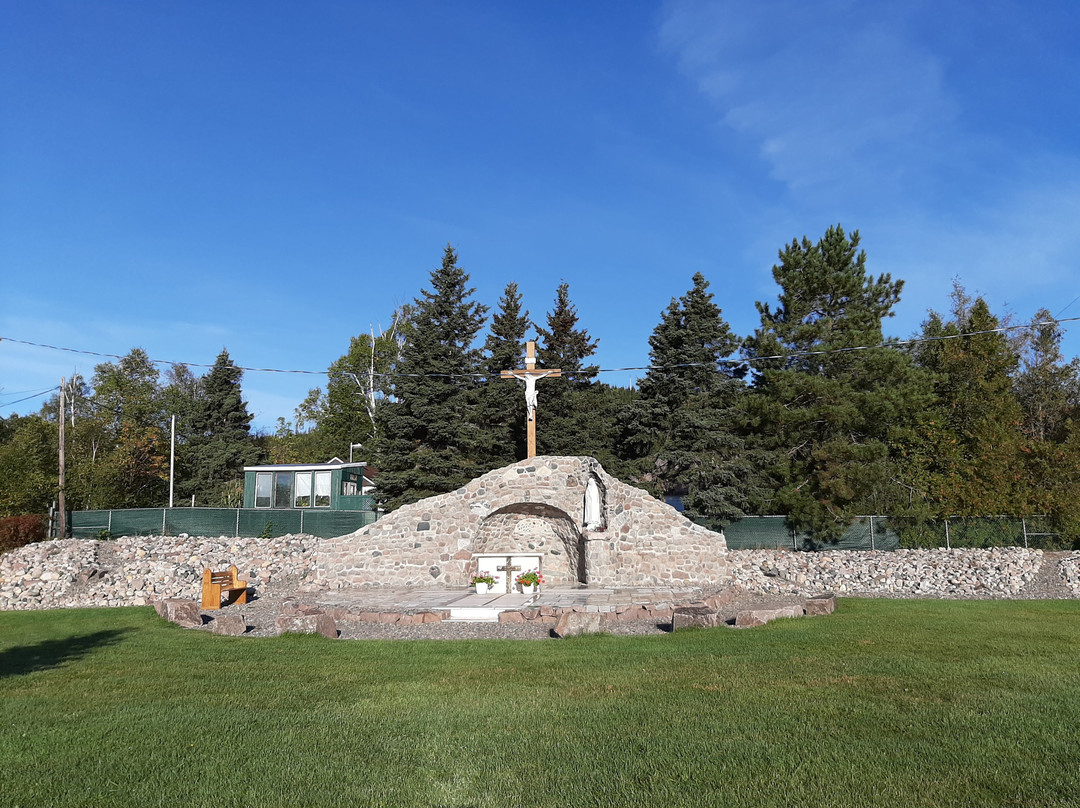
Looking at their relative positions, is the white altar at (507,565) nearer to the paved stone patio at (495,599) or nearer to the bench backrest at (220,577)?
the paved stone patio at (495,599)

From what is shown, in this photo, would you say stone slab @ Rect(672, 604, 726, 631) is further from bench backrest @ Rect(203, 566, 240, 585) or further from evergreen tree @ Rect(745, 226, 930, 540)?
evergreen tree @ Rect(745, 226, 930, 540)

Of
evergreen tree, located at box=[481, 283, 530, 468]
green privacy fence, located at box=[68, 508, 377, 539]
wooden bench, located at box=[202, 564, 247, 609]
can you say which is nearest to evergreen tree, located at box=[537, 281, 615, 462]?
evergreen tree, located at box=[481, 283, 530, 468]

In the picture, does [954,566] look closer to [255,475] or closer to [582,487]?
[582,487]

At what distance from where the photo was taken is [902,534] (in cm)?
2342

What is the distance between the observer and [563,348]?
118ft

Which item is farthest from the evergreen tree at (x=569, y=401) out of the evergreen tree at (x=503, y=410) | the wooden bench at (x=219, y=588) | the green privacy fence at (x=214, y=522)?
the wooden bench at (x=219, y=588)

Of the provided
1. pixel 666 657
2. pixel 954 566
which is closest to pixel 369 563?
pixel 666 657

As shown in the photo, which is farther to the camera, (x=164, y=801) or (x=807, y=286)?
(x=807, y=286)

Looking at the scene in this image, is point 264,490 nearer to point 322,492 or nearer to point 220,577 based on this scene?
point 322,492

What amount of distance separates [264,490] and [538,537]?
700 inches

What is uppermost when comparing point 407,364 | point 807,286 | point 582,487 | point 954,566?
point 807,286

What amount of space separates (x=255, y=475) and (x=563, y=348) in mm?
15717

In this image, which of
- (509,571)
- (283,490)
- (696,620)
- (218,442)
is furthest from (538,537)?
(218,442)

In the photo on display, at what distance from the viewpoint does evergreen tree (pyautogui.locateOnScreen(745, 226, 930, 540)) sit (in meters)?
24.7
